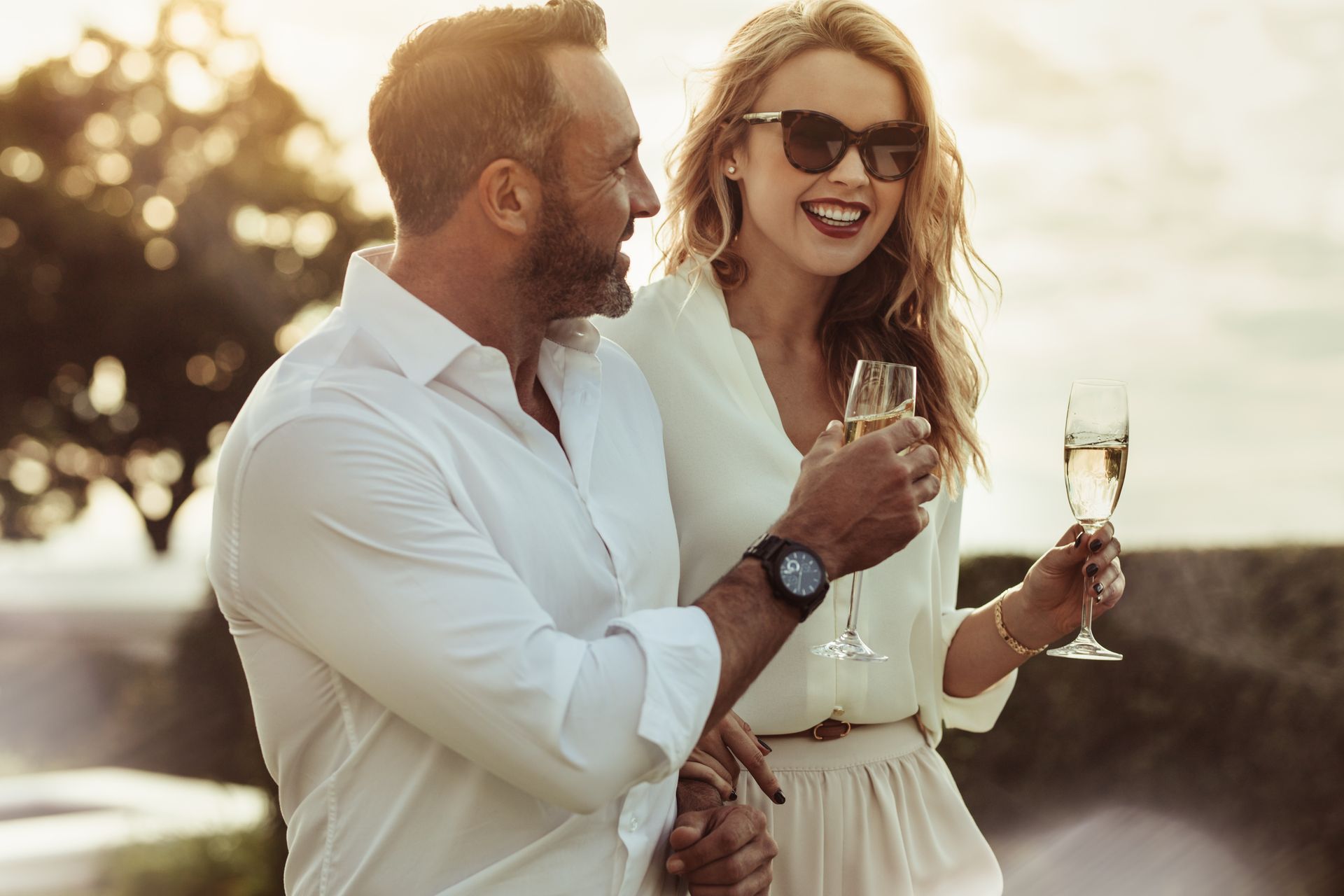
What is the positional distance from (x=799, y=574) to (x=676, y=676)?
0.31m

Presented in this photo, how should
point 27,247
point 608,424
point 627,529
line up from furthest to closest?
point 27,247, point 608,424, point 627,529

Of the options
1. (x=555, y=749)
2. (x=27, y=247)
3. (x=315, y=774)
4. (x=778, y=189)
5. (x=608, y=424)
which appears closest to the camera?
(x=555, y=749)

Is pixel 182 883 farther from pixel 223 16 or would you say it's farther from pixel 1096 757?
pixel 223 16

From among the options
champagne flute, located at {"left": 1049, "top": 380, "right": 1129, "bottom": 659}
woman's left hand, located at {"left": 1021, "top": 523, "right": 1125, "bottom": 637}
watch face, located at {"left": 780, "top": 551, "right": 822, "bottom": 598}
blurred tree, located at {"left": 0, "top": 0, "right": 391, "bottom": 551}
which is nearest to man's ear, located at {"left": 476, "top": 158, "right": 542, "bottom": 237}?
watch face, located at {"left": 780, "top": 551, "right": 822, "bottom": 598}

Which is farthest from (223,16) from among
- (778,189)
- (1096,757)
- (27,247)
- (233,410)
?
(778,189)

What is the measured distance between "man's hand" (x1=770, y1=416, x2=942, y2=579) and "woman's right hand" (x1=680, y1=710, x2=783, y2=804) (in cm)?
72

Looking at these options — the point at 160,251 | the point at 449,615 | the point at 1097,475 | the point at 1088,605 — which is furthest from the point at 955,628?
the point at 160,251

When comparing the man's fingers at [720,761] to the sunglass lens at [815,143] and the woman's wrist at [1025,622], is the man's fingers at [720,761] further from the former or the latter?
the sunglass lens at [815,143]

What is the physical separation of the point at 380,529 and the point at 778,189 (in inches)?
76.7

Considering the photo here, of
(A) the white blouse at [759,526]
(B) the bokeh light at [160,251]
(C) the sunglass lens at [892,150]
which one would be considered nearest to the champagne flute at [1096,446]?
(A) the white blouse at [759,526]

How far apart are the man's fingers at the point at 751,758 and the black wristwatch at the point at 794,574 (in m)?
0.83

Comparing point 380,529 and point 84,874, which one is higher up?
point 380,529

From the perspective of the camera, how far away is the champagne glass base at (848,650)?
3.15 meters

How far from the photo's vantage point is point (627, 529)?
2750 millimetres
